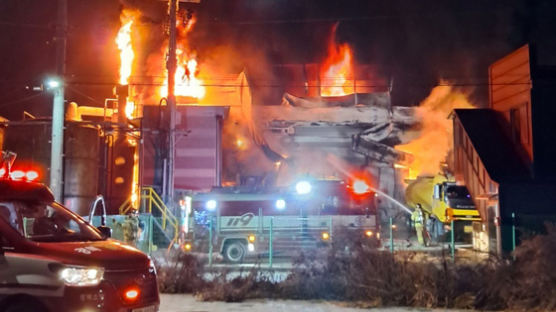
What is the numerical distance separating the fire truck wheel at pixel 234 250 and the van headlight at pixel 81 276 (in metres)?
10.9

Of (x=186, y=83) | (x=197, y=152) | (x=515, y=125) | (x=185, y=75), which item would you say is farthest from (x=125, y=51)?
(x=515, y=125)

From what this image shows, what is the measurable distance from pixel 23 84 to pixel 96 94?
472cm

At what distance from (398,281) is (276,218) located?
7.05m

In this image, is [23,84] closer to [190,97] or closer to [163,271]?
[190,97]

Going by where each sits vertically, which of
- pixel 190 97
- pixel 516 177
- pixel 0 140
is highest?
pixel 190 97

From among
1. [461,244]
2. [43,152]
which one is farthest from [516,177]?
[43,152]

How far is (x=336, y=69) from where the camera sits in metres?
42.3

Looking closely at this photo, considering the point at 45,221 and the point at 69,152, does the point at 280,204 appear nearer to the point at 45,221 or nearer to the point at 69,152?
the point at 69,152

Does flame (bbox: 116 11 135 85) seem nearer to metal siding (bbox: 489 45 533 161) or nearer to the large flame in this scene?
the large flame

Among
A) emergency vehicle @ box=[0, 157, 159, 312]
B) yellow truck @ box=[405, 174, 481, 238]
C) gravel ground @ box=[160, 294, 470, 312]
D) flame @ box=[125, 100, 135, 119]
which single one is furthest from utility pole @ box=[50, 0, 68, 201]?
yellow truck @ box=[405, 174, 481, 238]

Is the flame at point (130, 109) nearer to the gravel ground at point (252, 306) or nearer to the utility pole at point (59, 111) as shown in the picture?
the utility pole at point (59, 111)

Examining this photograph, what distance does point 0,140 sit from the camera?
18.2 m

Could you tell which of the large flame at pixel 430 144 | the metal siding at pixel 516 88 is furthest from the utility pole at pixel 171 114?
the large flame at pixel 430 144

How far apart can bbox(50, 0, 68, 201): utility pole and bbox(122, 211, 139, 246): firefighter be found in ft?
8.79
